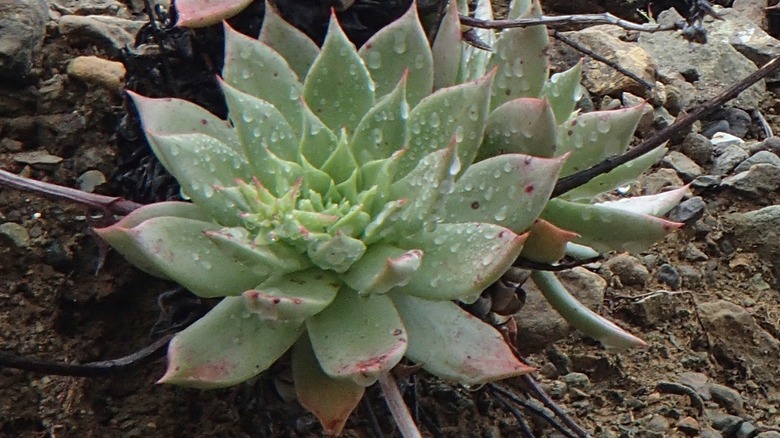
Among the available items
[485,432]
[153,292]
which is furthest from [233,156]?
[485,432]

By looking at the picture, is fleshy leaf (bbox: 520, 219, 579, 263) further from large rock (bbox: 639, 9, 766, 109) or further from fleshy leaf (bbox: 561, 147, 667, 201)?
large rock (bbox: 639, 9, 766, 109)

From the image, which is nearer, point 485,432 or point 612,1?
point 485,432

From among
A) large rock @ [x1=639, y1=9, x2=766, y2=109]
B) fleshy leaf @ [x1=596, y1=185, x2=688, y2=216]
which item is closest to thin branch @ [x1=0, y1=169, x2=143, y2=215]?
fleshy leaf @ [x1=596, y1=185, x2=688, y2=216]

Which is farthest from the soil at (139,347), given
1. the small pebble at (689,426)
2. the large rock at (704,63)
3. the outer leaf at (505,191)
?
the large rock at (704,63)

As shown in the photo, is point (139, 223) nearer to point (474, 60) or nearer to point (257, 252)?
point (257, 252)

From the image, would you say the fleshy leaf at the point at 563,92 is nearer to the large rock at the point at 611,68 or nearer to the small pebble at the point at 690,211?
the small pebble at the point at 690,211

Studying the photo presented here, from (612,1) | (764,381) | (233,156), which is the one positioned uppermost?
(233,156)

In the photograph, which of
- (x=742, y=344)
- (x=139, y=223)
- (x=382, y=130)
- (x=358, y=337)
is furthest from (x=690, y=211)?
(x=139, y=223)

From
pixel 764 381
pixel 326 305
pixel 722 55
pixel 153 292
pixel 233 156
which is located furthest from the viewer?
pixel 722 55

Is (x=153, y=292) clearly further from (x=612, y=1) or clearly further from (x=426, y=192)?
(x=612, y=1)
